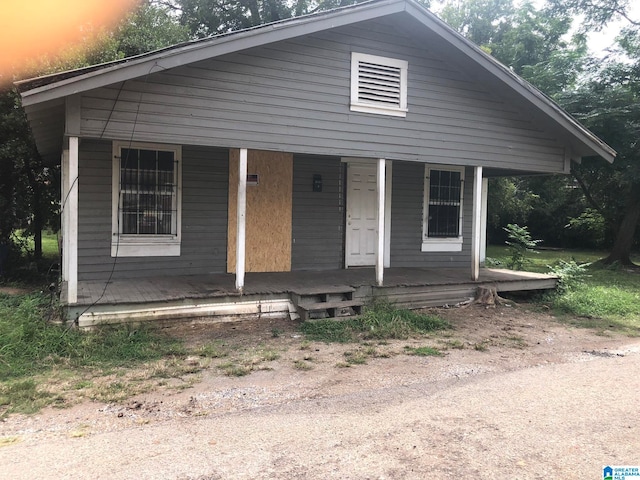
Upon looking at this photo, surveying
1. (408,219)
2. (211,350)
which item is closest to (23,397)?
(211,350)

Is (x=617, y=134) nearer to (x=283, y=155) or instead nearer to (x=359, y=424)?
(x=283, y=155)

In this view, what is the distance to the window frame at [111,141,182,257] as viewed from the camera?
26.5 feet

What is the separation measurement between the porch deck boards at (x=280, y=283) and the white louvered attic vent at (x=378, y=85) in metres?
2.82

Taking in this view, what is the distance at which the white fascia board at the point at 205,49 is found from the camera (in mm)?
5688

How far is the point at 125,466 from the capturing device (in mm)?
3146

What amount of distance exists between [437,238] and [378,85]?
13.3 feet

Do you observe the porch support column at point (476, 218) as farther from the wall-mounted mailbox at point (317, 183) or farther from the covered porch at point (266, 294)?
the wall-mounted mailbox at point (317, 183)

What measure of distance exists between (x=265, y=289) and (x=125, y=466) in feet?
14.6

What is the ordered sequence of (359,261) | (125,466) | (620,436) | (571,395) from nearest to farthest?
(125,466) → (620,436) → (571,395) → (359,261)

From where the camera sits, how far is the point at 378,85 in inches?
321

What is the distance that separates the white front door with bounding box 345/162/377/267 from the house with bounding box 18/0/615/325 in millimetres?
30

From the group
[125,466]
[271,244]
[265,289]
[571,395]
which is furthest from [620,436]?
[271,244]

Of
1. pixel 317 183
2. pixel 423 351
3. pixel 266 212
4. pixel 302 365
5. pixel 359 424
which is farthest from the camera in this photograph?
pixel 317 183

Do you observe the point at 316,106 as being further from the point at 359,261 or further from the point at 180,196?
the point at 359,261
